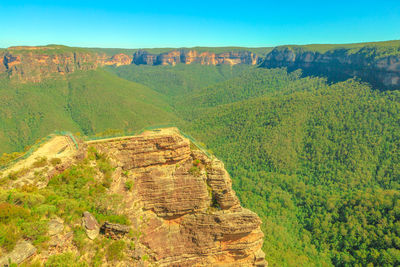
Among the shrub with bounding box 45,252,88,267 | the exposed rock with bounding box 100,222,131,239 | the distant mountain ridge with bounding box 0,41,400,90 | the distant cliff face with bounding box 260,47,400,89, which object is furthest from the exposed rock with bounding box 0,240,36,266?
the distant mountain ridge with bounding box 0,41,400,90

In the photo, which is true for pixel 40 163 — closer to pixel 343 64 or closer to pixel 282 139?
pixel 282 139

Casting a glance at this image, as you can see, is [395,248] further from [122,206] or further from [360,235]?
[122,206]

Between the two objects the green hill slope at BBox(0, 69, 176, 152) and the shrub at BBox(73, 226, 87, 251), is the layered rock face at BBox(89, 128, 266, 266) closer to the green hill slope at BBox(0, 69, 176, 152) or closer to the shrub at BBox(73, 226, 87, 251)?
the shrub at BBox(73, 226, 87, 251)

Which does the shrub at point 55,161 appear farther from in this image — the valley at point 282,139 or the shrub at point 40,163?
the valley at point 282,139

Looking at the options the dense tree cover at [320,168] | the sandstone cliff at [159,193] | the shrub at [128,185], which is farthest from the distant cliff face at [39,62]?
the shrub at [128,185]

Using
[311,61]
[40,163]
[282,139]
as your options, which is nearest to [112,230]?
[40,163]
